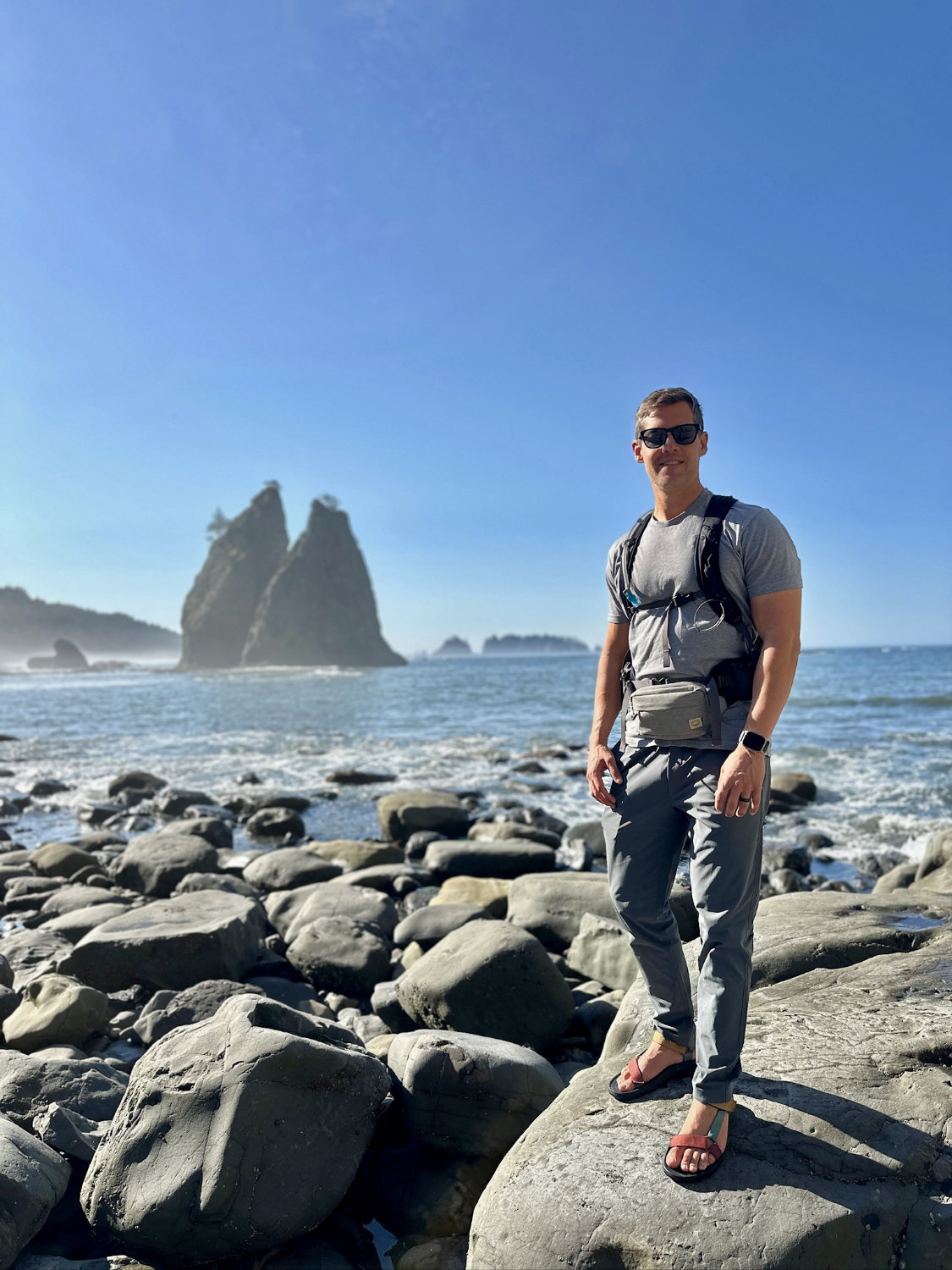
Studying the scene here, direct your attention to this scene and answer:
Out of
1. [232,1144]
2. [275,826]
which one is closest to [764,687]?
[232,1144]

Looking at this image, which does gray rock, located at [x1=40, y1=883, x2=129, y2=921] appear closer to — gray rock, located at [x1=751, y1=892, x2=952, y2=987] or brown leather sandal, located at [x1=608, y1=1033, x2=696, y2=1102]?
brown leather sandal, located at [x1=608, y1=1033, x2=696, y2=1102]

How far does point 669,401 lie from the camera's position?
10.1 ft

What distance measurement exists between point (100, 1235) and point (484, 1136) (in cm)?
165

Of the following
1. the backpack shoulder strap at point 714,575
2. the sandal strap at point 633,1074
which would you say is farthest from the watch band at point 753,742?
the sandal strap at point 633,1074

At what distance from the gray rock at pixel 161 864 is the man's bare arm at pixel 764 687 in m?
7.79

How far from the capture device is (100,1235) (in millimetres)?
3139

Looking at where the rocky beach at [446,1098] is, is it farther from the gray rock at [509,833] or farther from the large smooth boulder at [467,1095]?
the gray rock at [509,833]

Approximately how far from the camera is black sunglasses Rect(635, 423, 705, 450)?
3.07 meters

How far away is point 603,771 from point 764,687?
805 mm

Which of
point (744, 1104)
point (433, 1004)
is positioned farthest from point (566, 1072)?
point (744, 1104)

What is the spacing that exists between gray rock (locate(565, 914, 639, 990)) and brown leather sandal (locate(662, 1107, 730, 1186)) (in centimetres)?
293

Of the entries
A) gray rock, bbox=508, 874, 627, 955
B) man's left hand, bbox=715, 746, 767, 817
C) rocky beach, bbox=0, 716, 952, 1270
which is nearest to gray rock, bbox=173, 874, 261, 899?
rocky beach, bbox=0, 716, 952, 1270

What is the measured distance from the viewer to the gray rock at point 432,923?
6551mm

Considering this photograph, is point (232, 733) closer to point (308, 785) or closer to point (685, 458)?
point (308, 785)
